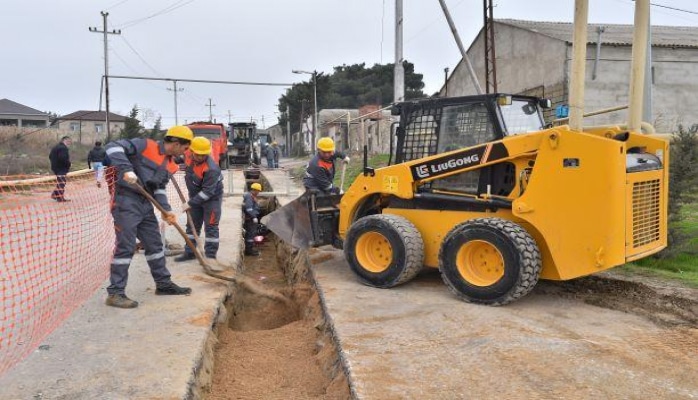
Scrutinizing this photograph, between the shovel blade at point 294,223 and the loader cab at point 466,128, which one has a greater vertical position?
the loader cab at point 466,128

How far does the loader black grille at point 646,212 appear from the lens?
197 inches

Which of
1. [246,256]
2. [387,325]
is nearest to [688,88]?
[246,256]

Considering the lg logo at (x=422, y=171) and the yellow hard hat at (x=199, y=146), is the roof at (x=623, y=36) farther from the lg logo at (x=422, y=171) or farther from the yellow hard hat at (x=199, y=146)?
the yellow hard hat at (x=199, y=146)

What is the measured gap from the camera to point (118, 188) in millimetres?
5270

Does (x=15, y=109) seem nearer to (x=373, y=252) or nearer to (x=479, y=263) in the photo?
(x=373, y=252)

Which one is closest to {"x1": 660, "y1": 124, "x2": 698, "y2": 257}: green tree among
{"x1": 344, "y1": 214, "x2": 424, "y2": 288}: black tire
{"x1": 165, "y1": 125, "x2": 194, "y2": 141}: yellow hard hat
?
{"x1": 344, "y1": 214, "x2": 424, "y2": 288}: black tire

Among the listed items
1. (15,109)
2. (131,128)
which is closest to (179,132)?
(131,128)

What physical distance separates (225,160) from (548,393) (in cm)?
2380

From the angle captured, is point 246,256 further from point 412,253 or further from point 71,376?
point 71,376

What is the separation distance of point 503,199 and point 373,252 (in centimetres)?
162

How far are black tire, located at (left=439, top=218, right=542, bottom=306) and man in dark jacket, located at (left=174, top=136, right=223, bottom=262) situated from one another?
3149 mm

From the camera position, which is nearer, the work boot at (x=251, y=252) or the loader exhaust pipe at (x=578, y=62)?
the loader exhaust pipe at (x=578, y=62)

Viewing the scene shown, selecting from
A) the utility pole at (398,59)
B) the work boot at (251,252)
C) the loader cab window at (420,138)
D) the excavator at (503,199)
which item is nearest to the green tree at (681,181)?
the excavator at (503,199)

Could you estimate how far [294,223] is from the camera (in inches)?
289
